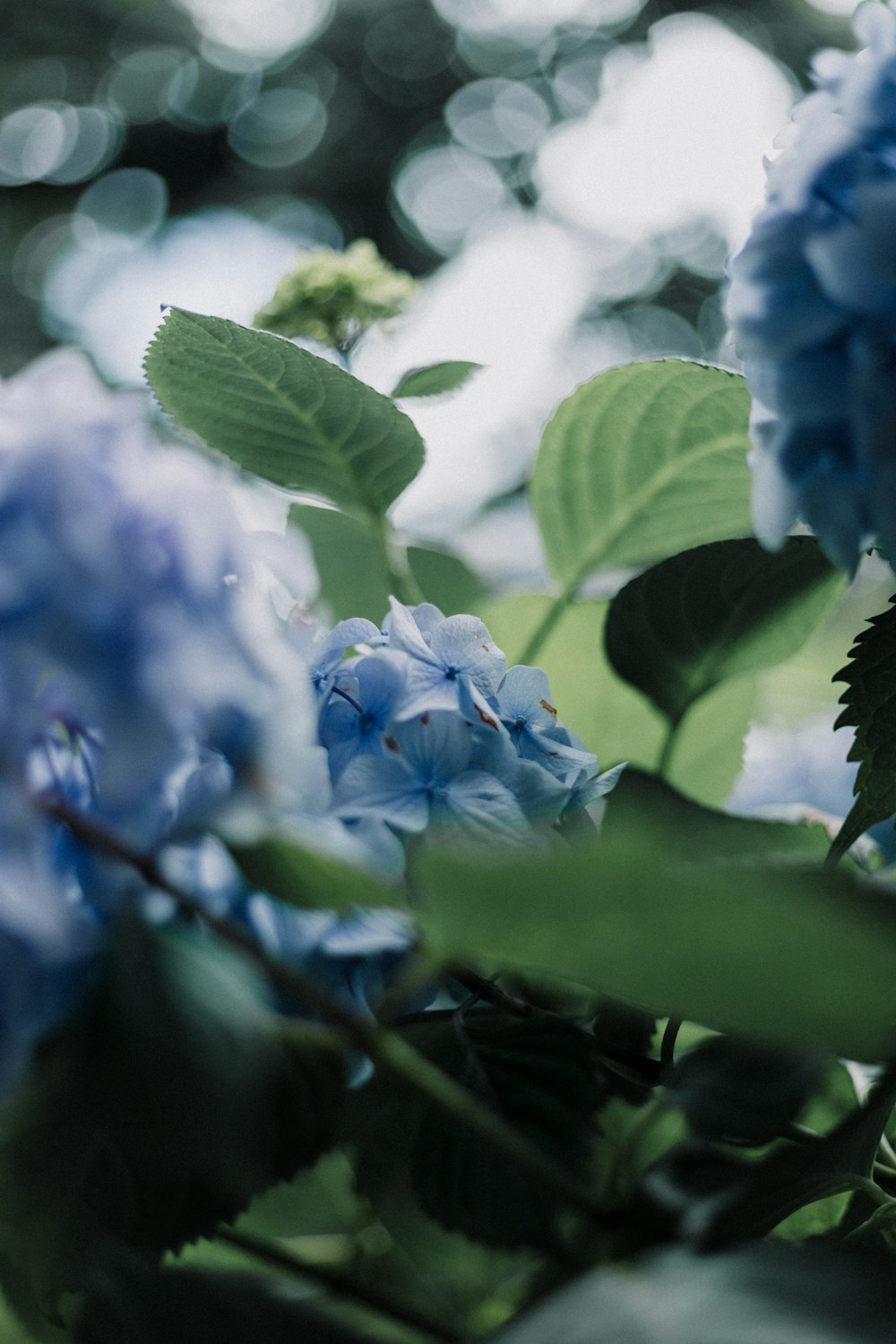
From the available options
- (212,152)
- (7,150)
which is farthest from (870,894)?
(212,152)

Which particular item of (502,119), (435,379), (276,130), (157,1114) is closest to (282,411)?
(435,379)

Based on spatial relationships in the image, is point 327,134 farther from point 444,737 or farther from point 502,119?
point 444,737

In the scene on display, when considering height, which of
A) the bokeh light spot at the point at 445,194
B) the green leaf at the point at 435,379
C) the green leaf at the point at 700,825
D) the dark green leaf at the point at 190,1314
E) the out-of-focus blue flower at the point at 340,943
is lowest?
the bokeh light spot at the point at 445,194

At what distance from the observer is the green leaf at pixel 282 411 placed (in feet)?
0.74

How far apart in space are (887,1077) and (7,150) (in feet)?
11.8

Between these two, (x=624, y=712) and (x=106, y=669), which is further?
(x=624, y=712)

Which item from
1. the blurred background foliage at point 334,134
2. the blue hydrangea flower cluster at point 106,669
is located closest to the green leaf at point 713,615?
the blue hydrangea flower cluster at point 106,669

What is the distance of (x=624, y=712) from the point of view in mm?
297

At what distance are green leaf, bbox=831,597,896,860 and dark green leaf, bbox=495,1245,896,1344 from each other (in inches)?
3.2

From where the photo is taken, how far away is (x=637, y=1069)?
0.65 ft

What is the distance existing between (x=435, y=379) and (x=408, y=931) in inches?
5.4

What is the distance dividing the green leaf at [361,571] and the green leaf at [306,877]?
166mm

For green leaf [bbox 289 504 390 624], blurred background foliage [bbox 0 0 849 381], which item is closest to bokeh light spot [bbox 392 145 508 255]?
blurred background foliage [bbox 0 0 849 381]

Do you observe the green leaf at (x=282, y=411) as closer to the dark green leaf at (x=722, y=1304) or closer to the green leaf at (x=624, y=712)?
the green leaf at (x=624, y=712)
